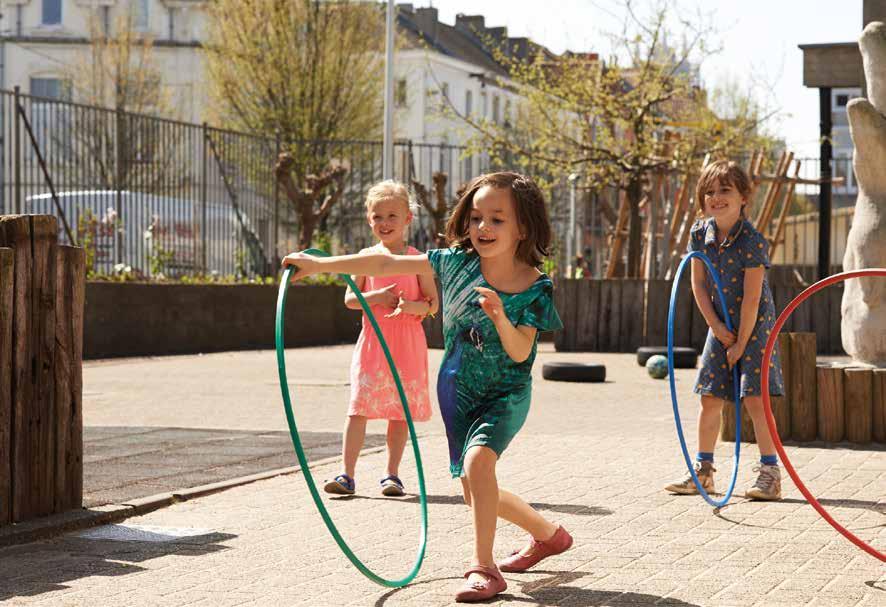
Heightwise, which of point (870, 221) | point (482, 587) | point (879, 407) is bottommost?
point (482, 587)

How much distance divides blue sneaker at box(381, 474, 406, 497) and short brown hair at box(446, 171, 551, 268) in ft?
8.30

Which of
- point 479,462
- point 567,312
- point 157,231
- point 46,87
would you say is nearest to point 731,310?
point 479,462

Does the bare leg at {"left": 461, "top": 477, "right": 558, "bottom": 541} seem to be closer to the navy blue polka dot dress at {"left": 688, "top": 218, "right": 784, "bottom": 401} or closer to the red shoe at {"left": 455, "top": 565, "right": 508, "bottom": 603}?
the red shoe at {"left": 455, "top": 565, "right": 508, "bottom": 603}

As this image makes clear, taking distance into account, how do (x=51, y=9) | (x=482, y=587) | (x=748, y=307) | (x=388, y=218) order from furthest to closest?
1. (x=51, y=9)
2. (x=748, y=307)
3. (x=388, y=218)
4. (x=482, y=587)

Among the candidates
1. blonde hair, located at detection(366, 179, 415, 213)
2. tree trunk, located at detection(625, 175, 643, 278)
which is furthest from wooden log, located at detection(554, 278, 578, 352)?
blonde hair, located at detection(366, 179, 415, 213)

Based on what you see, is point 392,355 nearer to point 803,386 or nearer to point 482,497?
point 482,497

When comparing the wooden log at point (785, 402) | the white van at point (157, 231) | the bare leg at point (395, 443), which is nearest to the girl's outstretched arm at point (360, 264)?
the bare leg at point (395, 443)

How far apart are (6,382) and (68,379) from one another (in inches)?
18.8

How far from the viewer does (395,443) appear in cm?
795

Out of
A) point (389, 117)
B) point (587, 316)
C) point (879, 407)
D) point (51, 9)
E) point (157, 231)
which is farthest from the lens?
point (51, 9)

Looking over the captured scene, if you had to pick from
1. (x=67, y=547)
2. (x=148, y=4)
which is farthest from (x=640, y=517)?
(x=148, y=4)

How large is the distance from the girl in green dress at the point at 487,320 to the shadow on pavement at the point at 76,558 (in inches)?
55.5

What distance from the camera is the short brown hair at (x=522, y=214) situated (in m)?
5.39

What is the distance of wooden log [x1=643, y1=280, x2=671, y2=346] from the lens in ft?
75.6
